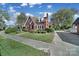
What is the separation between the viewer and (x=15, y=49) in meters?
2.98

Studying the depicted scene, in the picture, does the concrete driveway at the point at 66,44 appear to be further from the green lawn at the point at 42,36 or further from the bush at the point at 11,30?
the bush at the point at 11,30

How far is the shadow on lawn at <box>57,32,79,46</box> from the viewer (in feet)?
9.69

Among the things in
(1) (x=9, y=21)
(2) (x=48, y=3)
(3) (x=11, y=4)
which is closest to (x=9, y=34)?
(1) (x=9, y=21)

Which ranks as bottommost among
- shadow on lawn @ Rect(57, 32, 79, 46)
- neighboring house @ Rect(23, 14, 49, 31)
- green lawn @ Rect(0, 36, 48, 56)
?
green lawn @ Rect(0, 36, 48, 56)

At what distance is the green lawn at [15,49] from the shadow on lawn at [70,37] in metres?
0.28

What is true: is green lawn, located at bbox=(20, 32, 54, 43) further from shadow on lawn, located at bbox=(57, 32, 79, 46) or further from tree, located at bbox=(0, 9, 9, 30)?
tree, located at bbox=(0, 9, 9, 30)

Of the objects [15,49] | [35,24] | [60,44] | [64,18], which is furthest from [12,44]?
[64,18]

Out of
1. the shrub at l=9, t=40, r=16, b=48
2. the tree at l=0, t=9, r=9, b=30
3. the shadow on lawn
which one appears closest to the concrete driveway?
the shadow on lawn

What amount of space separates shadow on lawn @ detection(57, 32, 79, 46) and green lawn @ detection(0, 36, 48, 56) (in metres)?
0.28

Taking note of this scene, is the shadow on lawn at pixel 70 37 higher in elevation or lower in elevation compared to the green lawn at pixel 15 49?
higher

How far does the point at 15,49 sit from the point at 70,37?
62 centimetres

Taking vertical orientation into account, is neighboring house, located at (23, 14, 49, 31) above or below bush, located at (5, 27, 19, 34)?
above

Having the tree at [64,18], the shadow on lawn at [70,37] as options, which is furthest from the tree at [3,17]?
the shadow on lawn at [70,37]

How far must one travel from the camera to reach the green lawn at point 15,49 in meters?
2.96
